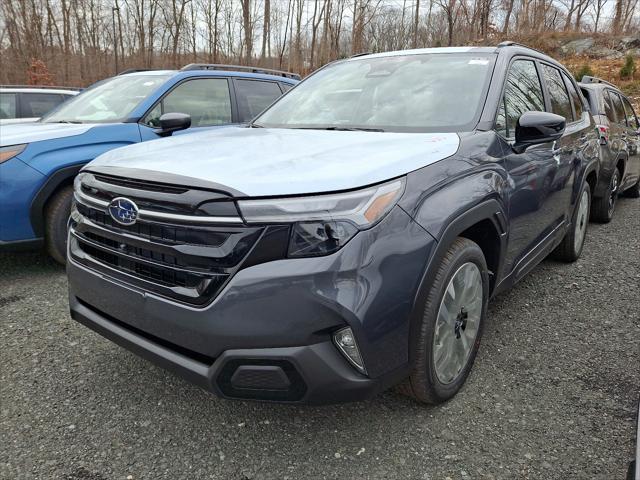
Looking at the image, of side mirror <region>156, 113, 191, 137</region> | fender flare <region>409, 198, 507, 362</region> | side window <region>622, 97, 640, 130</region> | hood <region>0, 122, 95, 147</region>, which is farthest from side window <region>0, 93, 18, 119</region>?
side window <region>622, 97, 640, 130</region>

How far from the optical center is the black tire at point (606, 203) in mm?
5731

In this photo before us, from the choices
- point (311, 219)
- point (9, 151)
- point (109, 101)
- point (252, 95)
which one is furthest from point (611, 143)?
point (9, 151)

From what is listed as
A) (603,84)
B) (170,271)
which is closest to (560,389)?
(170,271)

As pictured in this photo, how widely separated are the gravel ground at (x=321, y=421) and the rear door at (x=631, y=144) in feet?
14.6

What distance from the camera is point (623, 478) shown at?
1.89 meters

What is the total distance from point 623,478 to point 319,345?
131 cm

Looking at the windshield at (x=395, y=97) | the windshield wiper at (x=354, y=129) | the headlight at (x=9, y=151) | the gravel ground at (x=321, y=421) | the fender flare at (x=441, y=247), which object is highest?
the windshield at (x=395, y=97)

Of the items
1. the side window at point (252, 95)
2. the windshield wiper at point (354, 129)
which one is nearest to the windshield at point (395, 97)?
the windshield wiper at point (354, 129)

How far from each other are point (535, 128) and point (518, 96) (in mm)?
494

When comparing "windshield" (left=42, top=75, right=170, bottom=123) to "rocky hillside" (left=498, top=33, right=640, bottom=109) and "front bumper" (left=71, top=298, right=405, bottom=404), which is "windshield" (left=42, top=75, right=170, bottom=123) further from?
"rocky hillside" (left=498, top=33, right=640, bottom=109)

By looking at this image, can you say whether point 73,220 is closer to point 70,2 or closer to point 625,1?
point 70,2

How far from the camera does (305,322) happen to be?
1.67 meters

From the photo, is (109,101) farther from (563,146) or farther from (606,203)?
(606,203)

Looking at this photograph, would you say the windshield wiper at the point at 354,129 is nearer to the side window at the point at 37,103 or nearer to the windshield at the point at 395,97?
the windshield at the point at 395,97
